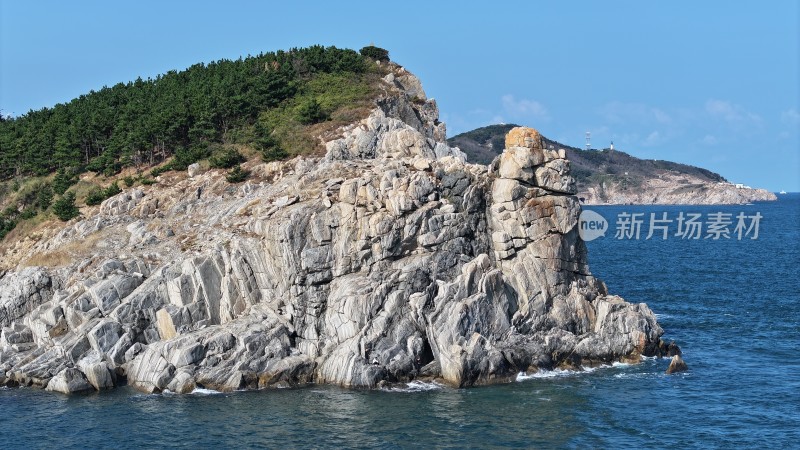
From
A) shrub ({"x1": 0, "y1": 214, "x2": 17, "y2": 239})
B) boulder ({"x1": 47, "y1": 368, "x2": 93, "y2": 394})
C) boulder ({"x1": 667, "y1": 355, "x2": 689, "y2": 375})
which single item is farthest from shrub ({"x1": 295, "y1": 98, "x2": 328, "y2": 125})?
boulder ({"x1": 667, "y1": 355, "x2": 689, "y2": 375})

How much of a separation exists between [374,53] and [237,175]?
39.6 m

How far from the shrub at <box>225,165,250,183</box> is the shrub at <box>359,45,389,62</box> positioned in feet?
123

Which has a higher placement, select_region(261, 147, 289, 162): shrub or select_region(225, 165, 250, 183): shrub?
select_region(261, 147, 289, 162): shrub

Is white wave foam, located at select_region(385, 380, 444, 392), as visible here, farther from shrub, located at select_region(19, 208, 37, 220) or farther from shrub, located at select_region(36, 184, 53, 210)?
shrub, located at select_region(36, 184, 53, 210)

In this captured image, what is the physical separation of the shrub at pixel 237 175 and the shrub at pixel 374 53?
123ft

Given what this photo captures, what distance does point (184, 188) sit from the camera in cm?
9244

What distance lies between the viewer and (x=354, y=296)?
66.8m

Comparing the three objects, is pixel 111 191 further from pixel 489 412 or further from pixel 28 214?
pixel 489 412

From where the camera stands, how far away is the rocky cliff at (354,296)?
65750 mm

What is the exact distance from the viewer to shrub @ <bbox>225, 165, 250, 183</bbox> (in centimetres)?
9119

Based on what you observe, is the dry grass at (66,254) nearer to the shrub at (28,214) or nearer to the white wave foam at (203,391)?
the shrub at (28,214)

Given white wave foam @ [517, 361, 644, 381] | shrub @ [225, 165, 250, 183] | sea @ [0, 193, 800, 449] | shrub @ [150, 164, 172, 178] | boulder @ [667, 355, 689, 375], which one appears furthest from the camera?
shrub @ [150, 164, 172, 178]

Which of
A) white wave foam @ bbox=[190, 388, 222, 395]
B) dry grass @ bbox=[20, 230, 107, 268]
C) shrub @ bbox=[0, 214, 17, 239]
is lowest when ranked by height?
white wave foam @ bbox=[190, 388, 222, 395]

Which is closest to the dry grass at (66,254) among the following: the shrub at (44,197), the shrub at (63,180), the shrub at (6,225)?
the shrub at (6,225)
